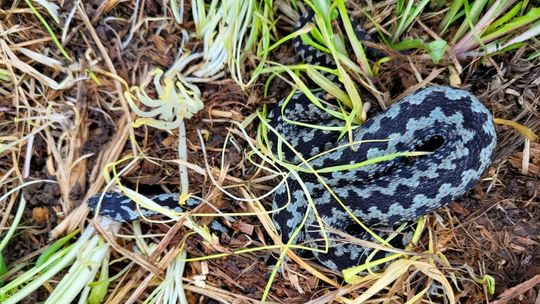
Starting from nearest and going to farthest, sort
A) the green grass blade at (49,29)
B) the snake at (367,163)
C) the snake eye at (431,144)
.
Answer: the snake at (367,163) → the snake eye at (431,144) → the green grass blade at (49,29)

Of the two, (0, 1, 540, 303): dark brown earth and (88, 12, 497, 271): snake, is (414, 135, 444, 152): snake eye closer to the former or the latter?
(88, 12, 497, 271): snake

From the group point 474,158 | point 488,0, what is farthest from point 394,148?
point 488,0

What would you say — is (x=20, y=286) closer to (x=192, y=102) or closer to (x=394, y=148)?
(x=192, y=102)

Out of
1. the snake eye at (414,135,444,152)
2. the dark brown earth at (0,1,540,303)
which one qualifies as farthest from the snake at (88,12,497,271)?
the dark brown earth at (0,1,540,303)

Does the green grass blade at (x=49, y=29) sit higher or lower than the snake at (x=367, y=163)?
higher

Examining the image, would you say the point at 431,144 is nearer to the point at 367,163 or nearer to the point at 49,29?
the point at 367,163

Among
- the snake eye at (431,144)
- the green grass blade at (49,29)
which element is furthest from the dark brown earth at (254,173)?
the snake eye at (431,144)

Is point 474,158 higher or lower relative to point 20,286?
higher

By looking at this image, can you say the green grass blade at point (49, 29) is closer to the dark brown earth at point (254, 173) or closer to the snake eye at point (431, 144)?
the dark brown earth at point (254, 173)
